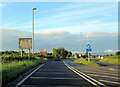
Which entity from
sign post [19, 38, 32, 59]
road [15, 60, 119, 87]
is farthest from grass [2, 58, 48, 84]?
sign post [19, 38, 32, 59]

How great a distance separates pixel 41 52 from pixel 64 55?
45.6 metres

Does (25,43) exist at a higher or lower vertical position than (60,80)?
higher

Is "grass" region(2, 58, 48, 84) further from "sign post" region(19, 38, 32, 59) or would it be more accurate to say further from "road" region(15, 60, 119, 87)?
"sign post" region(19, 38, 32, 59)

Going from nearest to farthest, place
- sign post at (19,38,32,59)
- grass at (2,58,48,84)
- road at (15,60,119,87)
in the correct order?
road at (15,60,119,87)
grass at (2,58,48,84)
sign post at (19,38,32,59)

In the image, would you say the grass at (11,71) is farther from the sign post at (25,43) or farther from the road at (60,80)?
the sign post at (25,43)

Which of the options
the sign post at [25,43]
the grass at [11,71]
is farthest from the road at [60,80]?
the sign post at [25,43]

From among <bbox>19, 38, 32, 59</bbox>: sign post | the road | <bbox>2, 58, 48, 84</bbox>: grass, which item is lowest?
the road

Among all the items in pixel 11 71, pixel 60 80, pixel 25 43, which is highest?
pixel 25 43

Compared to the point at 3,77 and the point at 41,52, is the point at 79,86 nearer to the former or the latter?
the point at 3,77

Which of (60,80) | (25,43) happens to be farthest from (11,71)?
(25,43)

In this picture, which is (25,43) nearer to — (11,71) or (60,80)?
(11,71)

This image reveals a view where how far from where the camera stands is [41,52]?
305 ft

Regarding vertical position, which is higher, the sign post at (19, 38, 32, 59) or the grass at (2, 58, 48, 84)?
the sign post at (19, 38, 32, 59)

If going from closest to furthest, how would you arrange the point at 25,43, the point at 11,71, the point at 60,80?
the point at 60,80 < the point at 11,71 < the point at 25,43
